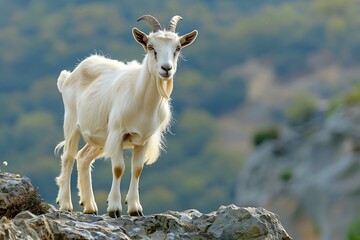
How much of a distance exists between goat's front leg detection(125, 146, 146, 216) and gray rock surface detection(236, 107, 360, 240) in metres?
53.5

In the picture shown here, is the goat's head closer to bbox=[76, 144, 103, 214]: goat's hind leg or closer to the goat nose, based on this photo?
the goat nose

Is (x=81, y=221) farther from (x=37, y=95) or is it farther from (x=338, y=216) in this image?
(x=37, y=95)

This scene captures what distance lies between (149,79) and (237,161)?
148208 millimetres

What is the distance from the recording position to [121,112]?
19.0 metres

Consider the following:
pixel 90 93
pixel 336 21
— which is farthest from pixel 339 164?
pixel 336 21

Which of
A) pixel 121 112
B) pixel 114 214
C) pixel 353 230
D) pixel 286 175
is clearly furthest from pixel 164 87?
pixel 286 175

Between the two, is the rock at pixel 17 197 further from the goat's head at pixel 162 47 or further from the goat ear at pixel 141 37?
the goat ear at pixel 141 37

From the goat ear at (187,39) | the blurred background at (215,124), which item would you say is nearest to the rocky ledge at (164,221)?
the goat ear at (187,39)

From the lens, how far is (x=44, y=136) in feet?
547

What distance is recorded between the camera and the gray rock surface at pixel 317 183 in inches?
2884

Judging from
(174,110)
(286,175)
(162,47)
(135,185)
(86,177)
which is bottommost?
(135,185)

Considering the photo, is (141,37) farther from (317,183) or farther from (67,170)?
(317,183)

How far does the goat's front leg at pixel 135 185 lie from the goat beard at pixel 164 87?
0.94m

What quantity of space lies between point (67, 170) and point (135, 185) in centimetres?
201
